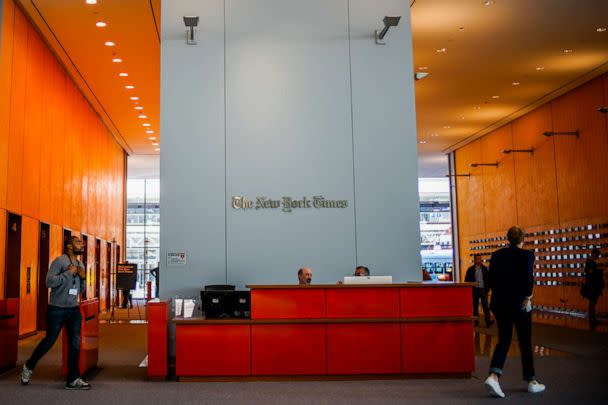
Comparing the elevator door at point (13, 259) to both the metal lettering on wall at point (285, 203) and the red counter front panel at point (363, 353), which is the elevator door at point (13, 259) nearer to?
the metal lettering on wall at point (285, 203)

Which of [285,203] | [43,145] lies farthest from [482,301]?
[43,145]

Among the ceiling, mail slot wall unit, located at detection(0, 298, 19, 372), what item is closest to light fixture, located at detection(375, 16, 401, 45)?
the ceiling

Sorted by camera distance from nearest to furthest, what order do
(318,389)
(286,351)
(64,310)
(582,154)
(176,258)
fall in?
(318,389), (64,310), (286,351), (176,258), (582,154)

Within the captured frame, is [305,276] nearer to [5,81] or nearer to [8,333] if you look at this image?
[8,333]

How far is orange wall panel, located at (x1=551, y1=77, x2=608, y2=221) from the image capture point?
1548 cm

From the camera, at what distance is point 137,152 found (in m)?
26.2

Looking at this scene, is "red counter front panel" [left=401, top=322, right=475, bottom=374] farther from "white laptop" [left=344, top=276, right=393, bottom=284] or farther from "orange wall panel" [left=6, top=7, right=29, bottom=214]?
"orange wall panel" [left=6, top=7, right=29, bottom=214]

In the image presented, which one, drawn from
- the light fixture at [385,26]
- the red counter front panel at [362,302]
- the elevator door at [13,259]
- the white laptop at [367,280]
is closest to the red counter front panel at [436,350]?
the red counter front panel at [362,302]

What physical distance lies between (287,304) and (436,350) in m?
1.67

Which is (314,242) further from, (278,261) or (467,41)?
(467,41)

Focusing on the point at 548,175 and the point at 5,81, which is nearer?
the point at 5,81

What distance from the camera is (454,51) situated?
1416 centimetres

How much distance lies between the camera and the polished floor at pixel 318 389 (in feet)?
19.9

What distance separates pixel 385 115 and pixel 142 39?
6553 mm
